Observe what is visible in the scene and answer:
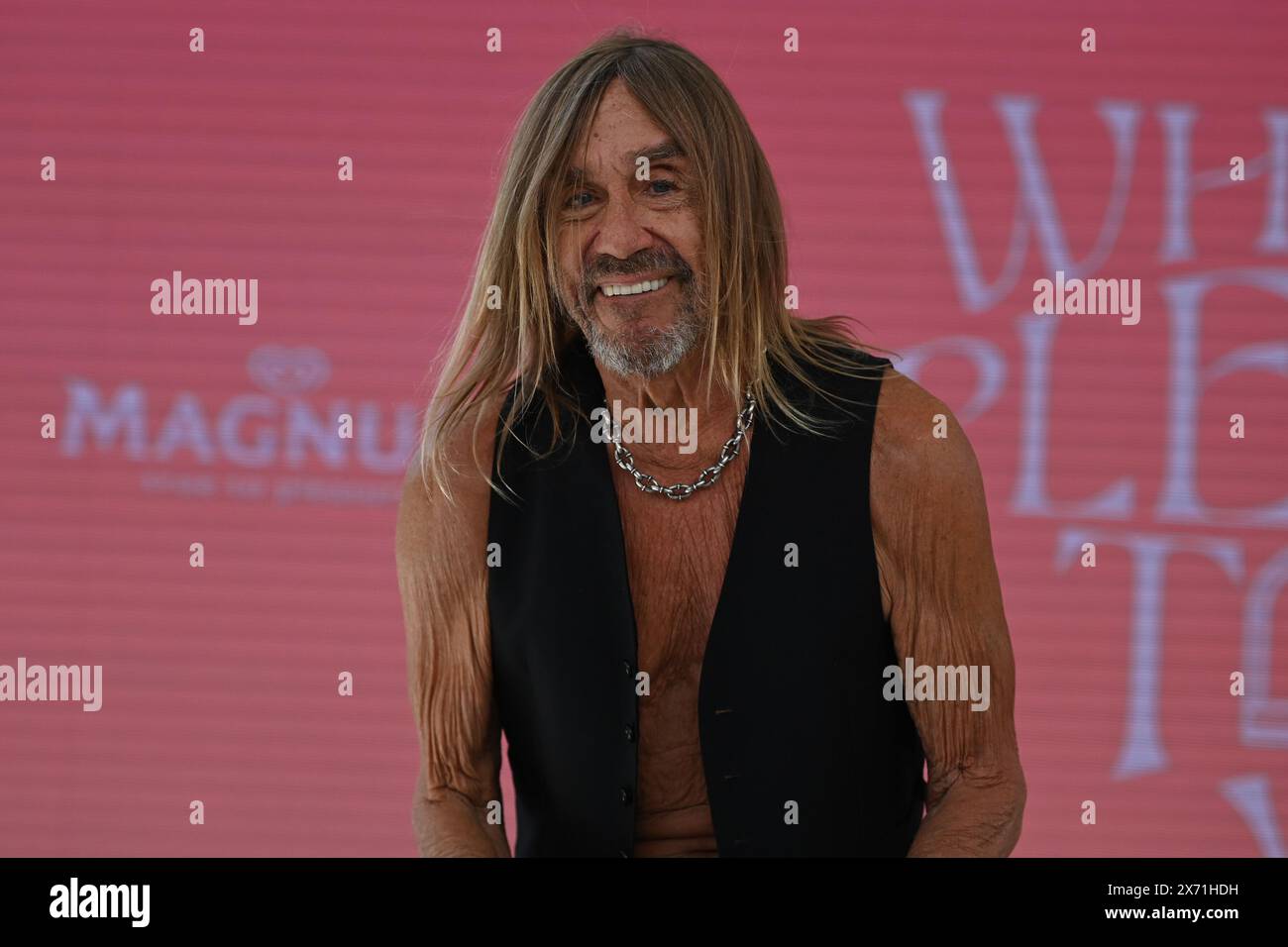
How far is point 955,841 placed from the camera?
6.38ft

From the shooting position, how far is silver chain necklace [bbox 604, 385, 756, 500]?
209cm

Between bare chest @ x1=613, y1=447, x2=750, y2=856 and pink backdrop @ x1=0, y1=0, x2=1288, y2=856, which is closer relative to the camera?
bare chest @ x1=613, y1=447, x2=750, y2=856

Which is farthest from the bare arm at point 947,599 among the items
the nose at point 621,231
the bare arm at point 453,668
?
the bare arm at point 453,668

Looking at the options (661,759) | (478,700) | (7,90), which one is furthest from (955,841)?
(7,90)

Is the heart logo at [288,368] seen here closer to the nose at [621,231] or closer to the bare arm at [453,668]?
the bare arm at [453,668]

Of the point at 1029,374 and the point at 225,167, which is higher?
the point at 225,167

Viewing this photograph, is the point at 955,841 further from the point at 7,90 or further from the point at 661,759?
the point at 7,90

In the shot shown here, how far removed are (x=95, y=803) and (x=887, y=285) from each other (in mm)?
2407

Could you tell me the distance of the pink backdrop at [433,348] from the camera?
3891 millimetres

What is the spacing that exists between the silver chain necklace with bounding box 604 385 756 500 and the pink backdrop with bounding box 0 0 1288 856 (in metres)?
1.80

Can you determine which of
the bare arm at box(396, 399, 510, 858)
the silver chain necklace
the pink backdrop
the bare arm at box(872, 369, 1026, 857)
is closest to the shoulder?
the bare arm at box(872, 369, 1026, 857)

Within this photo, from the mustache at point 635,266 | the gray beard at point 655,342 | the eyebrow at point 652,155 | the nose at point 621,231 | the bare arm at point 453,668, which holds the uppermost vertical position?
the eyebrow at point 652,155

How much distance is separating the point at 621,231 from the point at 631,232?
13 millimetres

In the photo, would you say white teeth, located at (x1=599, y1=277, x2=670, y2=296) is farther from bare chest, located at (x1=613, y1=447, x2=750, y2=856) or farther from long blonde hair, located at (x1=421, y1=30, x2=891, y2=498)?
bare chest, located at (x1=613, y1=447, x2=750, y2=856)
